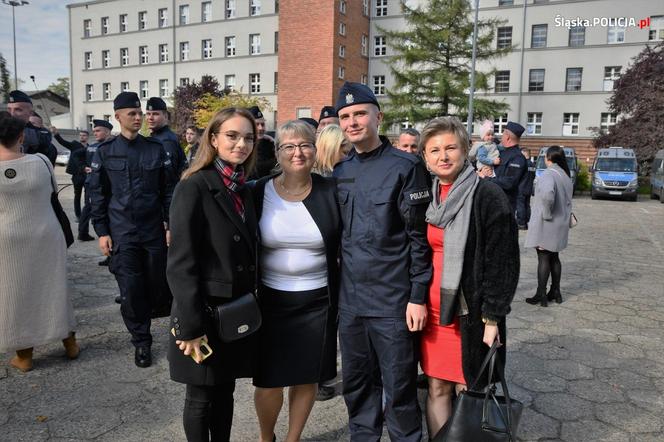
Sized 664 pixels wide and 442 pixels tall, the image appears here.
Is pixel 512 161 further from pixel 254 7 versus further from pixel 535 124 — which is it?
pixel 254 7

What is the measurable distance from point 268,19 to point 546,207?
137 ft

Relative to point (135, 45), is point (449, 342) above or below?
below

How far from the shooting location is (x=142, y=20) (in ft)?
163

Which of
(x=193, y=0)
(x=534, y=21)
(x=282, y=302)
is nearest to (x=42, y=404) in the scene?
(x=282, y=302)

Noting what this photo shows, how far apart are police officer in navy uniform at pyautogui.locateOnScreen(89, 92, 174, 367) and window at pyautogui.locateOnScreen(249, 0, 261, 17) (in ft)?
144

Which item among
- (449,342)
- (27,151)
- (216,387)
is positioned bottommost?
Answer: (216,387)

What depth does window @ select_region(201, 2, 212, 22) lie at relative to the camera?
152 ft

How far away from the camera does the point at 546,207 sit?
6293mm

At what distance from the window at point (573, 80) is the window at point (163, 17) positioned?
117 ft

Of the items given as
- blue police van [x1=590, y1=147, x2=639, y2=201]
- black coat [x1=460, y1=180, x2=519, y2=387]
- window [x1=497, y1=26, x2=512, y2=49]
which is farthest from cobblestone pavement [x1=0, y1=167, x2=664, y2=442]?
window [x1=497, y1=26, x2=512, y2=49]

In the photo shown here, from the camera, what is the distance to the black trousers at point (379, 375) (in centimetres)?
264

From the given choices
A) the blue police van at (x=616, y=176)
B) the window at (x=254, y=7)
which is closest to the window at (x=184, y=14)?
the window at (x=254, y=7)

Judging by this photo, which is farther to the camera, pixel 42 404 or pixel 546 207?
pixel 546 207

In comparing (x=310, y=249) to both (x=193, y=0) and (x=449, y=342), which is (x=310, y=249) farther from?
(x=193, y=0)
